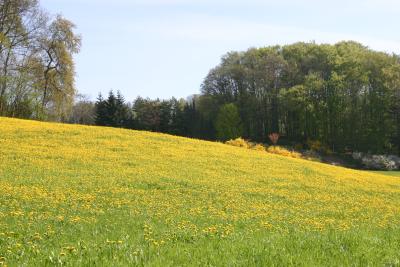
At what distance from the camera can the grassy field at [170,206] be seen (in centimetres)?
711

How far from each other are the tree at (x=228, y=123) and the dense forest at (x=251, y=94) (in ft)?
0.60

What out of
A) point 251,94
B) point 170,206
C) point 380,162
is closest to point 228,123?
point 251,94

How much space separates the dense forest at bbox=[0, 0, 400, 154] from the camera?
57.6 m

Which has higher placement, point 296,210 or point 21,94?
point 21,94

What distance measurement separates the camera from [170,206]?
49.9 ft

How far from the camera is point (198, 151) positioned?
1369 inches

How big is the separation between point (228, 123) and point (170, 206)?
70041 millimetres

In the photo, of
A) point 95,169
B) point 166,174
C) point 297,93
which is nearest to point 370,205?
point 166,174

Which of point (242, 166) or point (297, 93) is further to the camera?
point (297, 93)

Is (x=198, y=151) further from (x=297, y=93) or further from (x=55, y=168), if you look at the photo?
(x=297, y=93)

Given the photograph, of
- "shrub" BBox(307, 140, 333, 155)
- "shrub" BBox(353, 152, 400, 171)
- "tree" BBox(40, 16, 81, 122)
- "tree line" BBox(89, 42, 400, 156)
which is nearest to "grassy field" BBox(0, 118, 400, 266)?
"tree" BBox(40, 16, 81, 122)

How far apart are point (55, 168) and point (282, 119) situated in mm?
72107

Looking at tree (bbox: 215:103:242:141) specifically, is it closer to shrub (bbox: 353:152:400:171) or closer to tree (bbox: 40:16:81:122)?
shrub (bbox: 353:152:400:171)

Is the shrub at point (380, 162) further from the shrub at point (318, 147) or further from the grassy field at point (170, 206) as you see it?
the grassy field at point (170, 206)
